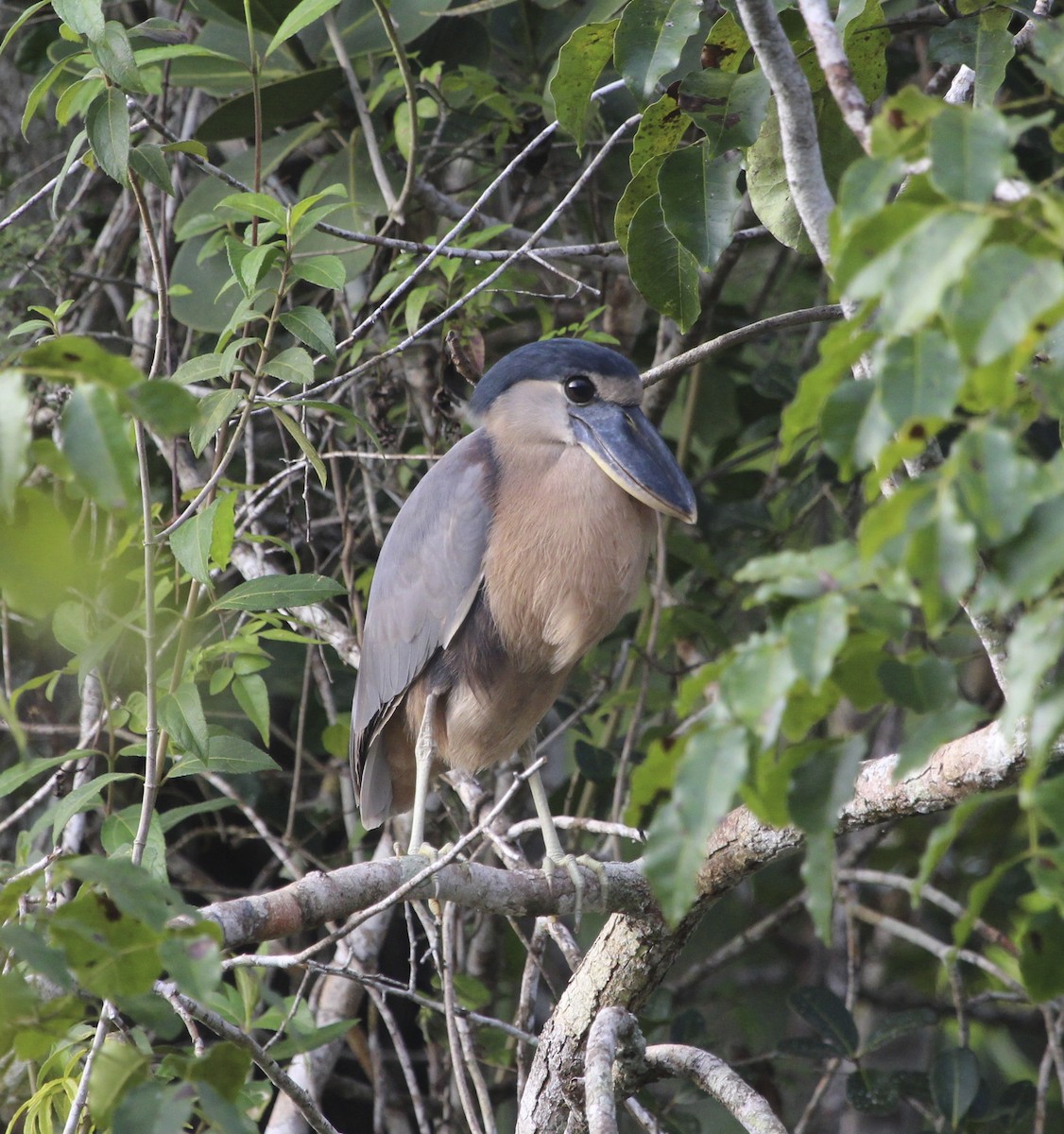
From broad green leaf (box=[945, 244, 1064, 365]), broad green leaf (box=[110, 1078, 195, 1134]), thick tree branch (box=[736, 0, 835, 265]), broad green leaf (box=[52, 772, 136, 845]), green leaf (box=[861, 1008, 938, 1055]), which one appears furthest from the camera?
green leaf (box=[861, 1008, 938, 1055])

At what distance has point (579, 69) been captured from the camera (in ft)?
5.74

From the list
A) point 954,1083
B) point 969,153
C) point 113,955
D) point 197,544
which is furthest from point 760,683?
point 954,1083

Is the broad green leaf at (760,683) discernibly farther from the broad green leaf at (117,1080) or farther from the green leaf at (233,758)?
the green leaf at (233,758)

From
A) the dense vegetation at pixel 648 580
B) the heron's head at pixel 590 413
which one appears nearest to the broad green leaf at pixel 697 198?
the dense vegetation at pixel 648 580

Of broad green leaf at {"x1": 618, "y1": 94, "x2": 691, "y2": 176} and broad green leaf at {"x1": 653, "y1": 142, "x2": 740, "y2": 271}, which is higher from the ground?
broad green leaf at {"x1": 618, "y1": 94, "x2": 691, "y2": 176}

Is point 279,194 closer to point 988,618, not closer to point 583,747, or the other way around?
point 583,747

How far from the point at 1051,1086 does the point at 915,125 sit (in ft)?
9.28

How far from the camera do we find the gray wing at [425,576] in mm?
2424

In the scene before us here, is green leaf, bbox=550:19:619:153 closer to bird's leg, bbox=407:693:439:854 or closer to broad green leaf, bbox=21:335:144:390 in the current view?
broad green leaf, bbox=21:335:144:390

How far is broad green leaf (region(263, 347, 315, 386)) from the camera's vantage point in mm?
1782

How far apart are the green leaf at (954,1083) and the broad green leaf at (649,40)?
2.04 meters

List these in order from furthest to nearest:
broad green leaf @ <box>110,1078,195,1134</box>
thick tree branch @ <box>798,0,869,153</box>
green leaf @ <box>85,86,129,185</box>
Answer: green leaf @ <box>85,86,129,185</box> → thick tree branch @ <box>798,0,869,153</box> → broad green leaf @ <box>110,1078,195,1134</box>

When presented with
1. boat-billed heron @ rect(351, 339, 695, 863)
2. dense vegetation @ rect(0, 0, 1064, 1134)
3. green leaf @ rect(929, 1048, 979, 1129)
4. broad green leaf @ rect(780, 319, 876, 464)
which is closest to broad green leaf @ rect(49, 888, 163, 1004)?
dense vegetation @ rect(0, 0, 1064, 1134)

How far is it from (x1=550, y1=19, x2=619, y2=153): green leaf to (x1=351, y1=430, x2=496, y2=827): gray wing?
0.83 metres
